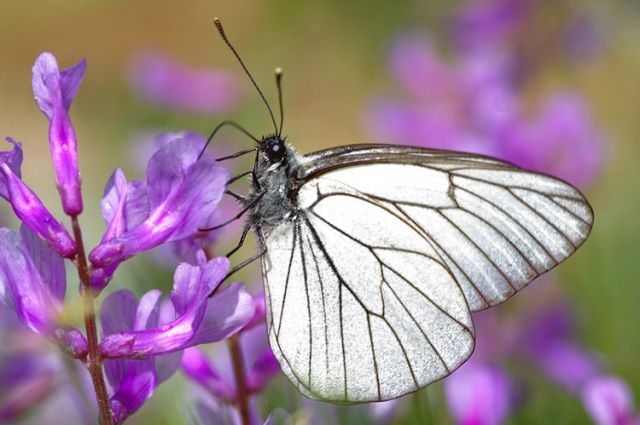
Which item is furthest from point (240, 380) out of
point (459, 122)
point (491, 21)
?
point (491, 21)

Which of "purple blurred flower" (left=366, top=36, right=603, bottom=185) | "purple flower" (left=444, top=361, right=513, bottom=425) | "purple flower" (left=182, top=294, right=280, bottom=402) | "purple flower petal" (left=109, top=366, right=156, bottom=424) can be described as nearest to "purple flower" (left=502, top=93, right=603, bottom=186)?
"purple blurred flower" (left=366, top=36, right=603, bottom=185)

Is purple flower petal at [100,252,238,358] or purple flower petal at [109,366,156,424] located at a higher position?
purple flower petal at [100,252,238,358]

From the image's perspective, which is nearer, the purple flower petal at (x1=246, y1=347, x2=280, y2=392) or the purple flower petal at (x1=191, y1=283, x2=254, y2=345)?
the purple flower petal at (x1=191, y1=283, x2=254, y2=345)

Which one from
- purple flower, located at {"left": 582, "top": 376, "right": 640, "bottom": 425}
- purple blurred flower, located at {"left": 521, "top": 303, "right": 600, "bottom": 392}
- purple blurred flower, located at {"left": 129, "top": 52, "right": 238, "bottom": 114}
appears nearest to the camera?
purple flower, located at {"left": 582, "top": 376, "right": 640, "bottom": 425}

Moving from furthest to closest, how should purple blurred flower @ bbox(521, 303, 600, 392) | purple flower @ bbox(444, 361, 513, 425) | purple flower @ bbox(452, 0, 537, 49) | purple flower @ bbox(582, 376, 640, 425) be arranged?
purple flower @ bbox(452, 0, 537, 49), purple blurred flower @ bbox(521, 303, 600, 392), purple flower @ bbox(444, 361, 513, 425), purple flower @ bbox(582, 376, 640, 425)

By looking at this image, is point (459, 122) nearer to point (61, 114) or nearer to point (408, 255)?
point (408, 255)

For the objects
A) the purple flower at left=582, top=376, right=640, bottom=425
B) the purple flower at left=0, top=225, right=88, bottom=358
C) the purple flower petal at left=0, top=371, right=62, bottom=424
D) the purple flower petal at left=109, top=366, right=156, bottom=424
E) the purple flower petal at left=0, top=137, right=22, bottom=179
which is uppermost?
the purple flower petal at left=0, top=137, right=22, bottom=179

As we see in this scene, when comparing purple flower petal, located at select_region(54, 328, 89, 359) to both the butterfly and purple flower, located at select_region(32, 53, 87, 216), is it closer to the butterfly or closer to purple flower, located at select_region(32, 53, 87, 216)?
purple flower, located at select_region(32, 53, 87, 216)

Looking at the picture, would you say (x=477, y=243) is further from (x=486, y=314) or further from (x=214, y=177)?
(x=486, y=314)
